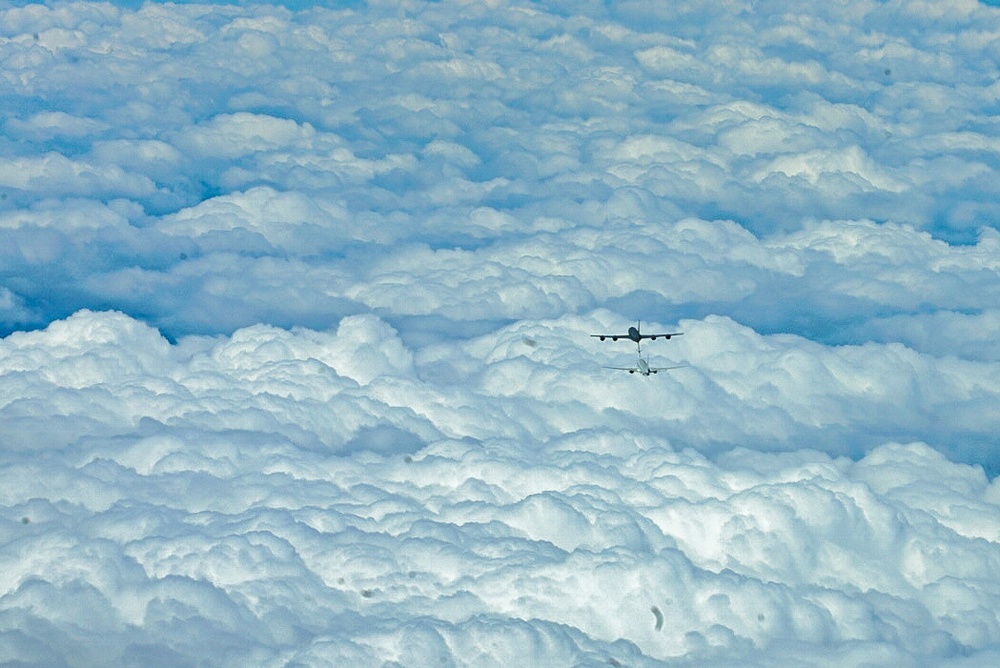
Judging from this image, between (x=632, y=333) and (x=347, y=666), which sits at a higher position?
(x=632, y=333)

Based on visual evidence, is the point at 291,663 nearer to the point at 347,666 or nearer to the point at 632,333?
the point at 347,666

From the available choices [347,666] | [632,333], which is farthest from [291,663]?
[632,333]

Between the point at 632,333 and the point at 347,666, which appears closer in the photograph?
the point at 632,333

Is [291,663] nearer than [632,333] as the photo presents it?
No

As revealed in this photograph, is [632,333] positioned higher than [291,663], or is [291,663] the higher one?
[632,333]
